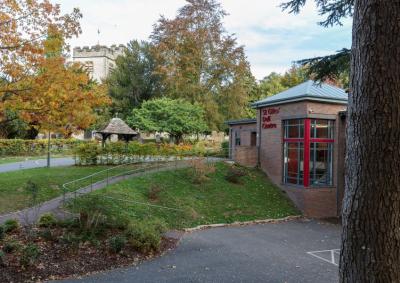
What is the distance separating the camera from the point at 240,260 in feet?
35.2

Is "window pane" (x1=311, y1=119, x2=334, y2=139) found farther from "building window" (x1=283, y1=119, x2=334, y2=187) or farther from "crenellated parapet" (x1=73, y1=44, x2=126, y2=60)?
"crenellated parapet" (x1=73, y1=44, x2=126, y2=60)

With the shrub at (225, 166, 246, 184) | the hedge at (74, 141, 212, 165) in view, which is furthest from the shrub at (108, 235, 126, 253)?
the hedge at (74, 141, 212, 165)

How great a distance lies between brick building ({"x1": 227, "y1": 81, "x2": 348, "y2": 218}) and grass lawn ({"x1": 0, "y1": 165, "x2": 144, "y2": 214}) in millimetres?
9129

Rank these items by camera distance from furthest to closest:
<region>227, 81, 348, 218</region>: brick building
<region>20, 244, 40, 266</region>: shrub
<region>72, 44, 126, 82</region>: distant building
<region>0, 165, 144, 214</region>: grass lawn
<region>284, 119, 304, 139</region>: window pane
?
<region>72, 44, 126, 82</region>: distant building, <region>284, 119, 304, 139</region>: window pane, <region>227, 81, 348, 218</region>: brick building, <region>0, 165, 144, 214</region>: grass lawn, <region>20, 244, 40, 266</region>: shrub

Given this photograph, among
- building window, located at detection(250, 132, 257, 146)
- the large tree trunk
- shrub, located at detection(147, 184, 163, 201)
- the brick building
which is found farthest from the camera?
building window, located at detection(250, 132, 257, 146)

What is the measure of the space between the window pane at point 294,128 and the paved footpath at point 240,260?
21.7 feet

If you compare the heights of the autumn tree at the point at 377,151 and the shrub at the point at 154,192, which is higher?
the autumn tree at the point at 377,151

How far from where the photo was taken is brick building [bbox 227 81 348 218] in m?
20.1

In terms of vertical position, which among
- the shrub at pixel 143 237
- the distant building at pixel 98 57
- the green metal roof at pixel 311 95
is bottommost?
the shrub at pixel 143 237

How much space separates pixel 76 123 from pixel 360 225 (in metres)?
12.1

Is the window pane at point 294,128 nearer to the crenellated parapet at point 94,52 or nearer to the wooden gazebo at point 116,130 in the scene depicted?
the wooden gazebo at point 116,130

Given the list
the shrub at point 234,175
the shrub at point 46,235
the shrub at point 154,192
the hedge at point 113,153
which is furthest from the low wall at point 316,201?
the shrub at point 46,235

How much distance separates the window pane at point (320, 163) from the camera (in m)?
20.5

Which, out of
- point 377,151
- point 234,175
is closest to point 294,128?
point 234,175
